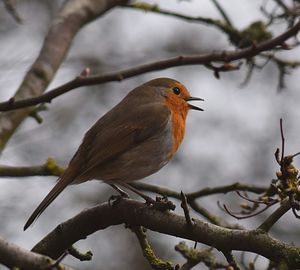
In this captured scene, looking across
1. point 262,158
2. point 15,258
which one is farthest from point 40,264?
point 262,158

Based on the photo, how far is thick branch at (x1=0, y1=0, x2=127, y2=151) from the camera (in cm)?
498

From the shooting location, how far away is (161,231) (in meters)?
3.36

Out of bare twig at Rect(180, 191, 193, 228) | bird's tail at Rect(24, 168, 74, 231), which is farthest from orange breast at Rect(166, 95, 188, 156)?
bare twig at Rect(180, 191, 193, 228)

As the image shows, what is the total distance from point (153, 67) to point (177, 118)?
1.56 meters

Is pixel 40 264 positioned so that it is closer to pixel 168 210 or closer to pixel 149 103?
pixel 168 210

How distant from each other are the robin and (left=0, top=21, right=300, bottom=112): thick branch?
925 millimetres

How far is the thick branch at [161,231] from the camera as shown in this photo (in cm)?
298

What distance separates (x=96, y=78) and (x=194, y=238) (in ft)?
3.43

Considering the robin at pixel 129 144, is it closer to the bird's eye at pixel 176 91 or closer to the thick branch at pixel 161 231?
the bird's eye at pixel 176 91

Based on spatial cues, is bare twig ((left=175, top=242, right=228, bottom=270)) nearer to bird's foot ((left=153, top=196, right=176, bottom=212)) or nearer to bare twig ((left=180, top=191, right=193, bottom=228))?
bare twig ((left=180, top=191, right=193, bottom=228))

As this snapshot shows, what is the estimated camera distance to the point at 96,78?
368cm

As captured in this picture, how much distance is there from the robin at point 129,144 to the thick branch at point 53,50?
503 mm

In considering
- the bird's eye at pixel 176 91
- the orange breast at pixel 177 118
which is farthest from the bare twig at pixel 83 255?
the bird's eye at pixel 176 91

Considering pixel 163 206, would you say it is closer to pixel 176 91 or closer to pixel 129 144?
pixel 129 144
